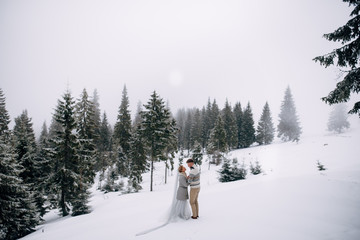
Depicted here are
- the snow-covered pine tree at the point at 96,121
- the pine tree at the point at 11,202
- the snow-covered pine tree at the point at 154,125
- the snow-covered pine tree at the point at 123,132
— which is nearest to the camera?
the pine tree at the point at 11,202

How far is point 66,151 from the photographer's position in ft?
55.4

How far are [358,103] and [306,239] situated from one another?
28.3 ft

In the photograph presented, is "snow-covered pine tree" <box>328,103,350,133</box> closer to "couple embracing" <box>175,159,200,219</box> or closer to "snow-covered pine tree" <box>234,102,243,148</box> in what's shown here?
"snow-covered pine tree" <box>234,102,243,148</box>

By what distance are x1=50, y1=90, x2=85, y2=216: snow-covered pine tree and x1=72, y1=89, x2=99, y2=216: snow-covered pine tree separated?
545 mm

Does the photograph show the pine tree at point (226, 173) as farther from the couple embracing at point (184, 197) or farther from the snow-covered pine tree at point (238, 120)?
the snow-covered pine tree at point (238, 120)

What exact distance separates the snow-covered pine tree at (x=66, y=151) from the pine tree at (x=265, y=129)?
178 ft

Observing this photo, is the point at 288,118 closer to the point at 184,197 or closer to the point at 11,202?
the point at 184,197

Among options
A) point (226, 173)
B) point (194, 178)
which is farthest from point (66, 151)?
point (226, 173)

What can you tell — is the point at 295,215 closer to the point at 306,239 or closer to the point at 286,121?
the point at 306,239

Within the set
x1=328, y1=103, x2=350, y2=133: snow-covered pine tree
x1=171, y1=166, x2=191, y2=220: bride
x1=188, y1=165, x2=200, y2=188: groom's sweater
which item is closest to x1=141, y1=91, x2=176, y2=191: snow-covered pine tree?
x1=171, y1=166, x2=191, y2=220: bride

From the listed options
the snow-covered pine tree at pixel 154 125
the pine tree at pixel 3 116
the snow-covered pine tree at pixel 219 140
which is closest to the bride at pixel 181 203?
the snow-covered pine tree at pixel 154 125

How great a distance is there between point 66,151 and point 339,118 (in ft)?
193

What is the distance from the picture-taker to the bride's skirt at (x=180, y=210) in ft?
22.7

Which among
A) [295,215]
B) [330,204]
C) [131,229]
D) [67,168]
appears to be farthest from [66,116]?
[330,204]
